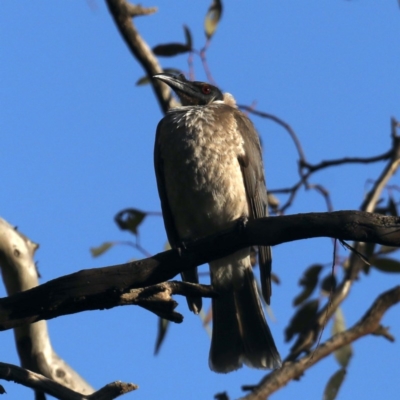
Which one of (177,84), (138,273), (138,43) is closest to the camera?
(138,273)

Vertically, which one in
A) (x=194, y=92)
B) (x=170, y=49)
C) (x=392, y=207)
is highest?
(x=170, y=49)

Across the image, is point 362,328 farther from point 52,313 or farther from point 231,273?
point 52,313

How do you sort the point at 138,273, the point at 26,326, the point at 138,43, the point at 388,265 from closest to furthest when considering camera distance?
the point at 138,273 < the point at 26,326 < the point at 388,265 < the point at 138,43

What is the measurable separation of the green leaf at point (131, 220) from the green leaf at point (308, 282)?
1291 millimetres

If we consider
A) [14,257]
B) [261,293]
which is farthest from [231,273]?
[14,257]

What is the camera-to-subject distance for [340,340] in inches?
A: 216

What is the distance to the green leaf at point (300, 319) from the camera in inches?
242

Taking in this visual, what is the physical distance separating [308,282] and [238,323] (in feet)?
3.46

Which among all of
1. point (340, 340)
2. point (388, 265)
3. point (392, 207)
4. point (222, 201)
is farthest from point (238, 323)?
point (392, 207)

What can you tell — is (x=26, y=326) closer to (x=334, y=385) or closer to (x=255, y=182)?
(x=255, y=182)

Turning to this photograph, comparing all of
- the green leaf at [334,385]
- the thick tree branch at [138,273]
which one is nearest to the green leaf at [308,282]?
the green leaf at [334,385]

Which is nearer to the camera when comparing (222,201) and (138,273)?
(138,273)

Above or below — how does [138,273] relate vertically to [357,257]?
below

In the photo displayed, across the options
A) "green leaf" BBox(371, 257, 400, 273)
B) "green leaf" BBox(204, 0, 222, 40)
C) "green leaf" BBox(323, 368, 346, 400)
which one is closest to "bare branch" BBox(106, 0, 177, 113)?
"green leaf" BBox(204, 0, 222, 40)
